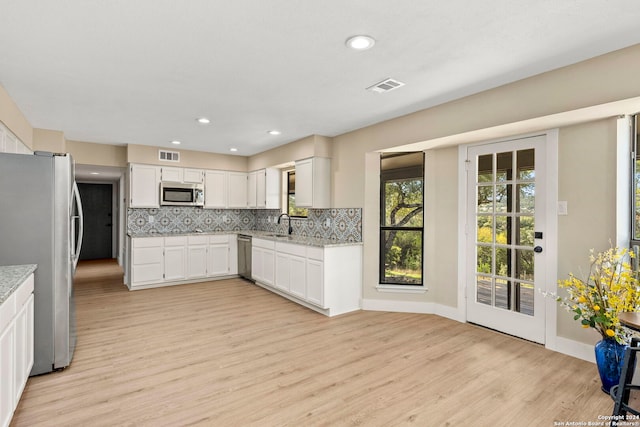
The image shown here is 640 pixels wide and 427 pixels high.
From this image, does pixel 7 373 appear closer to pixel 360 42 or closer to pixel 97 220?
pixel 360 42

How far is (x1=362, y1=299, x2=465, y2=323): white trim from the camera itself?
3983 millimetres

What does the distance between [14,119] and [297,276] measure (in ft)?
11.6

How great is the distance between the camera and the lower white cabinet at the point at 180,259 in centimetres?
543

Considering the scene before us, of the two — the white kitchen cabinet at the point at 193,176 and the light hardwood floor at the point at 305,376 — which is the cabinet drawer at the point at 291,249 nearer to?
the light hardwood floor at the point at 305,376

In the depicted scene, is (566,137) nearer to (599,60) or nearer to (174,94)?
(599,60)

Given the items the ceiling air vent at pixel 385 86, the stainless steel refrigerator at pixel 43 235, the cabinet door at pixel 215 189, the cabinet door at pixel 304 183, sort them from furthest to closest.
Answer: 1. the cabinet door at pixel 215 189
2. the cabinet door at pixel 304 183
3. the ceiling air vent at pixel 385 86
4. the stainless steel refrigerator at pixel 43 235

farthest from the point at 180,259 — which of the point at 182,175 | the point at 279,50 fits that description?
the point at 279,50

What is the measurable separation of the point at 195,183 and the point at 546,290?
18.0 feet

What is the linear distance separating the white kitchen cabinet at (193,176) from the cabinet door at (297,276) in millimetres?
2630

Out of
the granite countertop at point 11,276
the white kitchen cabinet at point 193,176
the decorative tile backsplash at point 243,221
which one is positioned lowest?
the granite countertop at point 11,276

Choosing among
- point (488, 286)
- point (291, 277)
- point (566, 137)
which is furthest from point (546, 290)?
point (291, 277)

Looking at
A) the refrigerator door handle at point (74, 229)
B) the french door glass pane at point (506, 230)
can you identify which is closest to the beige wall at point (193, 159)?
the refrigerator door handle at point (74, 229)

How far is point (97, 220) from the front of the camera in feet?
30.3

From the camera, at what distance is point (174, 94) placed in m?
3.16
